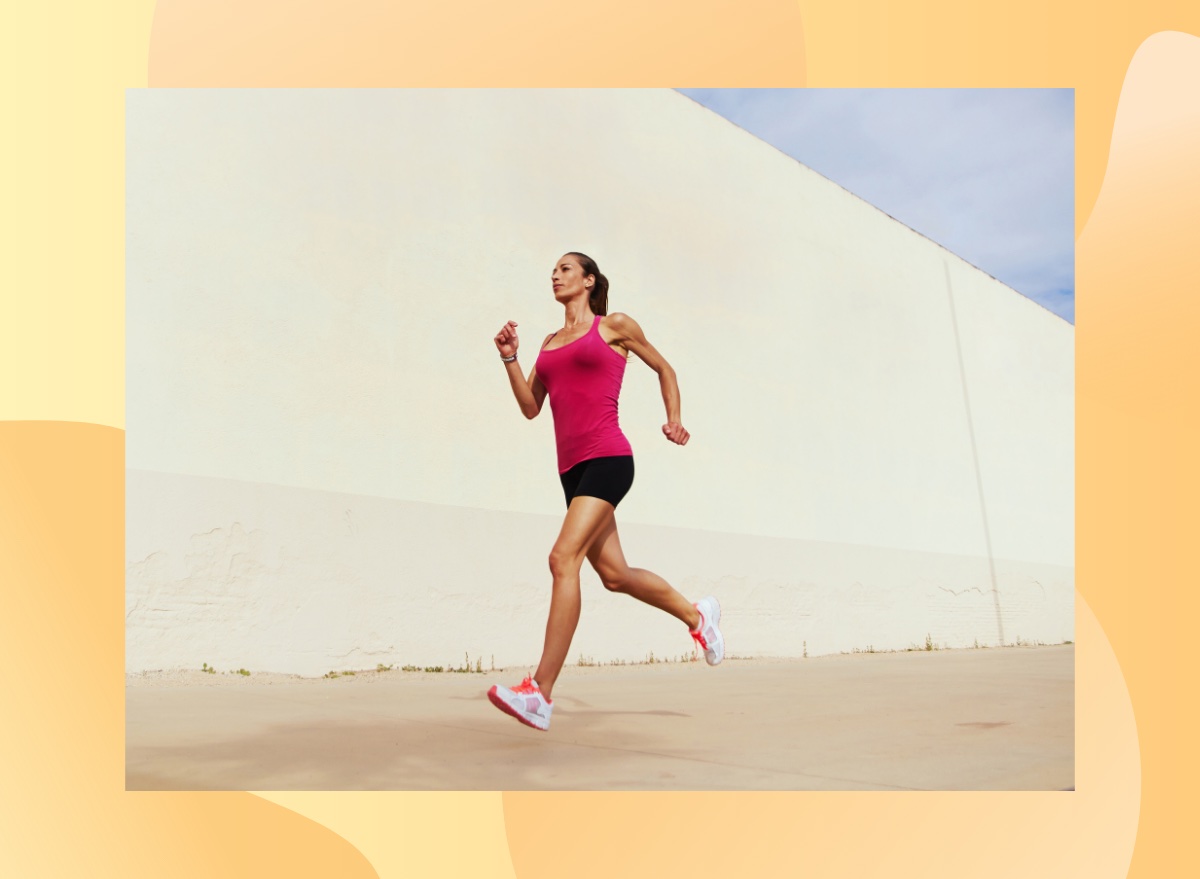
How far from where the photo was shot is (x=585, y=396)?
456cm

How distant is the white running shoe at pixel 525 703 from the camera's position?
13.1 ft

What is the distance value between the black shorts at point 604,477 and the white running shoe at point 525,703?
2.35 ft

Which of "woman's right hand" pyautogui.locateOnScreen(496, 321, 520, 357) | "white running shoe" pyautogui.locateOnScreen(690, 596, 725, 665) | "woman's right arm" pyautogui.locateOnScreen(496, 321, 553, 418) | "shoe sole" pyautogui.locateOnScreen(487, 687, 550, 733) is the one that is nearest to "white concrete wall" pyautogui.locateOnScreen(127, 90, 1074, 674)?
"woman's right arm" pyautogui.locateOnScreen(496, 321, 553, 418)

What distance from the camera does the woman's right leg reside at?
444 cm

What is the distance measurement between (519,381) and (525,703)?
1.34 m

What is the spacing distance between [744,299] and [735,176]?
3.60 feet

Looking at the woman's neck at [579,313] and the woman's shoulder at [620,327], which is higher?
the woman's neck at [579,313]

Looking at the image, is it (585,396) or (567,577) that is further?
(585,396)

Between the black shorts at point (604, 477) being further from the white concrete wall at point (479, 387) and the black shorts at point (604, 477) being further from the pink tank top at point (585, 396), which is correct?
the white concrete wall at point (479, 387)

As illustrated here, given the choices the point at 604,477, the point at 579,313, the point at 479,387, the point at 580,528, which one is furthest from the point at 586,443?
the point at 479,387

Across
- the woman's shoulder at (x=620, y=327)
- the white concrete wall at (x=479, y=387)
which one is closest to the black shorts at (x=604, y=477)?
the woman's shoulder at (x=620, y=327)

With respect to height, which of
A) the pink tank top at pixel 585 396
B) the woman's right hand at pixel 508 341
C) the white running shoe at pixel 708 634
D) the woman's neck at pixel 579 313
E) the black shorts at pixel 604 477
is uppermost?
the woman's neck at pixel 579 313

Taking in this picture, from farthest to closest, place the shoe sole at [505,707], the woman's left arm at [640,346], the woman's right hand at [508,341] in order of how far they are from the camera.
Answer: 1. the woman's left arm at [640,346]
2. the woman's right hand at [508,341]
3. the shoe sole at [505,707]

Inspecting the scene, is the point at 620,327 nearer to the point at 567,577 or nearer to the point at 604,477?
the point at 604,477
